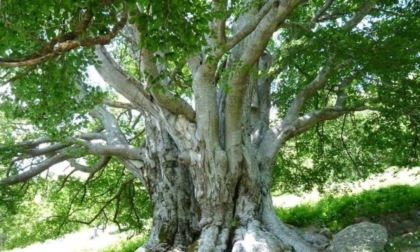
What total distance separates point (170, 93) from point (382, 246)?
4202 mm

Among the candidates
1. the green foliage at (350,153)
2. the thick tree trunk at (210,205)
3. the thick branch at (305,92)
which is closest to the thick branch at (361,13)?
the thick branch at (305,92)

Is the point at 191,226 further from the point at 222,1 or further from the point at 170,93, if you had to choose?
the point at 222,1

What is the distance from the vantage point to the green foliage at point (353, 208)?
37.2ft

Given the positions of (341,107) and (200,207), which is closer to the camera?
(200,207)

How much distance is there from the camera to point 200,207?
6.92 m

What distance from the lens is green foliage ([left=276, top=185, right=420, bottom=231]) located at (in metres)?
11.3

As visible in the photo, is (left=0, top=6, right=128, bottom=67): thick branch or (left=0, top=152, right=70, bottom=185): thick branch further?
(left=0, top=152, right=70, bottom=185): thick branch

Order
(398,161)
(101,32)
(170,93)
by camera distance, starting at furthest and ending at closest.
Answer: (398,161) → (170,93) → (101,32)

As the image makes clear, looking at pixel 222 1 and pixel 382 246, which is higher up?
pixel 222 1

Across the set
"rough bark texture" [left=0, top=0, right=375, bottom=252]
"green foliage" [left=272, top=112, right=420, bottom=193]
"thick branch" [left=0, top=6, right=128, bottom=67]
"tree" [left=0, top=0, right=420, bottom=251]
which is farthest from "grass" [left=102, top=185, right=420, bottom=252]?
"thick branch" [left=0, top=6, right=128, bottom=67]

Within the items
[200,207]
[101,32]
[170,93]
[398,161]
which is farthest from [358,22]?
[101,32]

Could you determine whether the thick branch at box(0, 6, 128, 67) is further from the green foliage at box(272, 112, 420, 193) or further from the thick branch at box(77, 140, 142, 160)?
the green foliage at box(272, 112, 420, 193)

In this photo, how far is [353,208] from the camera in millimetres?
12078

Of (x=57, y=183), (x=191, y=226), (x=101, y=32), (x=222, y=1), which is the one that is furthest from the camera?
(x=57, y=183)
